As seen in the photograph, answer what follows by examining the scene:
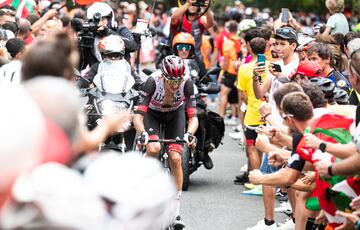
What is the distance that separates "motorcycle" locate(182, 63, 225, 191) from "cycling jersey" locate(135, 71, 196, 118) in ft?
4.99

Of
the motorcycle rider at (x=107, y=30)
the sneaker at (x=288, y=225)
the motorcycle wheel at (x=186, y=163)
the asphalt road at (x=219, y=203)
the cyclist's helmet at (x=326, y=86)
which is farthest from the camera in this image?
the motorcycle rider at (x=107, y=30)

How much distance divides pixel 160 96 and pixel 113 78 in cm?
62

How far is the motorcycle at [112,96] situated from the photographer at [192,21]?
3688 mm

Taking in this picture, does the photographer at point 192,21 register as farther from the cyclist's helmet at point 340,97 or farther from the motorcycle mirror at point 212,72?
the cyclist's helmet at point 340,97

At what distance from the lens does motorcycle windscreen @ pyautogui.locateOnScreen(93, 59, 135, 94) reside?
429 inches

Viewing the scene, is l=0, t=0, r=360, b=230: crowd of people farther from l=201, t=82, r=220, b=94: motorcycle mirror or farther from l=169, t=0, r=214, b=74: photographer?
l=201, t=82, r=220, b=94: motorcycle mirror

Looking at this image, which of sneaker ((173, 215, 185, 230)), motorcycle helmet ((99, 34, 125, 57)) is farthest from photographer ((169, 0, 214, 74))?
sneaker ((173, 215, 185, 230))

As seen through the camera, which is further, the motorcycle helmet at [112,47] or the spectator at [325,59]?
the motorcycle helmet at [112,47]

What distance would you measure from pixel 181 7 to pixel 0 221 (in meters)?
11.2

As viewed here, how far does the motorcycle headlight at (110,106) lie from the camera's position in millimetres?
10453

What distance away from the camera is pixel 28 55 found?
14.4 ft

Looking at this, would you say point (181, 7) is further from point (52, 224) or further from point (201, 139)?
point (52, 224)

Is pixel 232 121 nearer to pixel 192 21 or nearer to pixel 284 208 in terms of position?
pixel 192 21

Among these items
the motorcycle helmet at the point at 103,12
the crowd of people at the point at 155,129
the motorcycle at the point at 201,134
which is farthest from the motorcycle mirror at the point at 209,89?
the motorcycle helmet at the point at 103,12
